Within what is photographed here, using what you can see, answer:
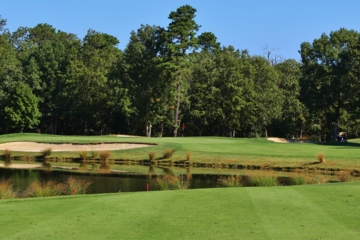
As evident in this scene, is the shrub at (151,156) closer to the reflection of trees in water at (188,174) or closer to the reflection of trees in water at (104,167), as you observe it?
the reflection of trees in water at (104,167)

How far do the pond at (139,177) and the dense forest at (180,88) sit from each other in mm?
32069

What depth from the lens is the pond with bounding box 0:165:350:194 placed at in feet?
67.4

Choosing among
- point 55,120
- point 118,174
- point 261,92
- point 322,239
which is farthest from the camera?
point 55,120

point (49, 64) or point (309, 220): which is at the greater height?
point (49, 64)

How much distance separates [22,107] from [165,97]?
64.1ft

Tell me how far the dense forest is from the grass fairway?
4671cm

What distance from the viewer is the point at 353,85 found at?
181ft

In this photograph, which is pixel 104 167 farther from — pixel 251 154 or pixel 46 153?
pixel 251 154

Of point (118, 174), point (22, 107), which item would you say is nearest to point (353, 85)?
point (118, 174)

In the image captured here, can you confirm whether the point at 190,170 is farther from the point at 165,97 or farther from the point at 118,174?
the point at 165,97

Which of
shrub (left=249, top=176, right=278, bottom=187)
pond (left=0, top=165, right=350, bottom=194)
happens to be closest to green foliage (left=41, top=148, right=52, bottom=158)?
pond (left=0, top=165, right=350, bottom=194)

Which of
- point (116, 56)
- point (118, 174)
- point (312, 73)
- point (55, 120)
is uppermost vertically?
point (116, 56)

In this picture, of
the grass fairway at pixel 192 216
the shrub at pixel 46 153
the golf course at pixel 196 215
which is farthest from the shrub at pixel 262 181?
the shrub at pixel 46 153

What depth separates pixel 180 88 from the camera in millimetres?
60969
